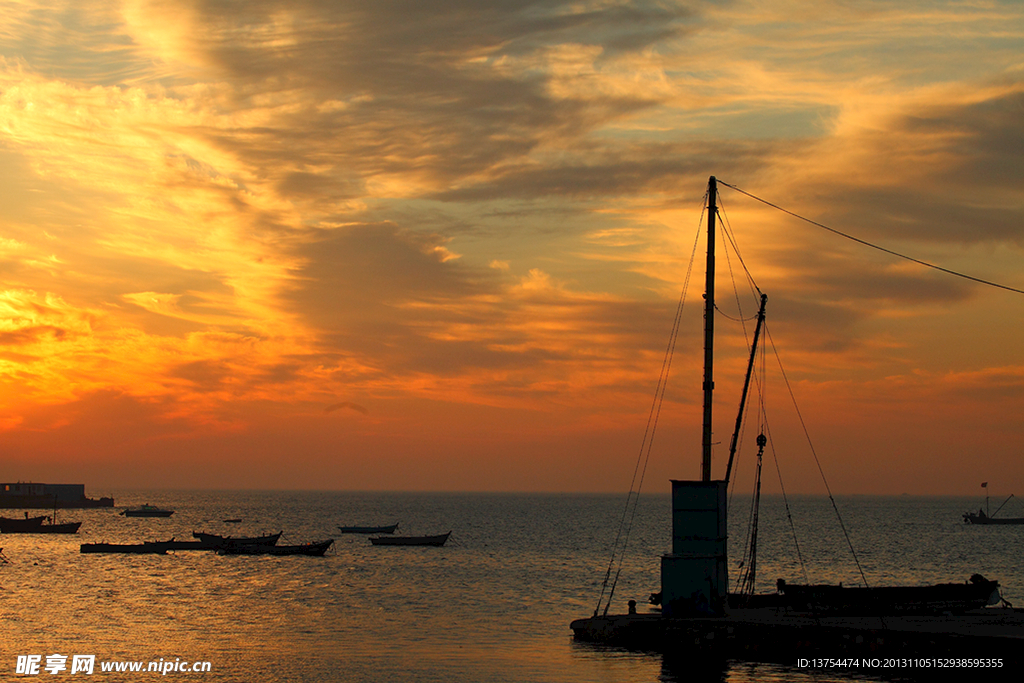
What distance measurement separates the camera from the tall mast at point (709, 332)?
39.8m

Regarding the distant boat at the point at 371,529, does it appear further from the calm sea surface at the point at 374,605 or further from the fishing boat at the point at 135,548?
the fishing boat at the point at 135,548

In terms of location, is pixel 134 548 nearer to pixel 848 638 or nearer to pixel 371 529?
pixel 371 529

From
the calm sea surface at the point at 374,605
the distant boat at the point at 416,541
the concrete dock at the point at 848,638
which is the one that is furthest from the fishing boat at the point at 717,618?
the distant boat at the point at 416,541

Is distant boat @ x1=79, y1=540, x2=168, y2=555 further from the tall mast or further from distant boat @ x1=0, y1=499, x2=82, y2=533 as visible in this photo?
the tall mast

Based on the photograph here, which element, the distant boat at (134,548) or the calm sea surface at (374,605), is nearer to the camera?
the calm sea surface at (374,605)

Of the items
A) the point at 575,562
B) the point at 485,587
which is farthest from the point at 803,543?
the point at 485,587

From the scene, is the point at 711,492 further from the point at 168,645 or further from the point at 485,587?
the point at 485,587

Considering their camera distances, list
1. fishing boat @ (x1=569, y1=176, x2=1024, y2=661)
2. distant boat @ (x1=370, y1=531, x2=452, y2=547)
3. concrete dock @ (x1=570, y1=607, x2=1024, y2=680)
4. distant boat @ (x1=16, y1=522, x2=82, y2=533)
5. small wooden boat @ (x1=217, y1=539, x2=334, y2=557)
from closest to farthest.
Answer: concrete dock @ (x1=570, y1=607, x2=1024, y2=680)
fishing boat @ (x1=569, y1=176, x2=1024, y2=661)
small wooden boat @ (x1=217, y1=539, x2=334, y2=557)
distant boat @ (x1=370, y1=531, x2=452, y2=547)
distant boat @ (x1=16, y1=522, x2=82, y2=533)

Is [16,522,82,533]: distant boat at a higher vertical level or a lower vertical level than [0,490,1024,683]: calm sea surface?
lower

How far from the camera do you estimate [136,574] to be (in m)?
86.7

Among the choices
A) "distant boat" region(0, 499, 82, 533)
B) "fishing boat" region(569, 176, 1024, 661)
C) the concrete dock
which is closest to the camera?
the concrete dock

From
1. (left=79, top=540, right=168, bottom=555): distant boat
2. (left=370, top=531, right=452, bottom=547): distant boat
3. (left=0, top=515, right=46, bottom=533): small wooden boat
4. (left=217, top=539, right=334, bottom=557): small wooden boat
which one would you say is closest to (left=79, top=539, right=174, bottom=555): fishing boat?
(left=79, top=540, right=168, bottom=555): distant boat

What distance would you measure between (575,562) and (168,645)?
59649mm

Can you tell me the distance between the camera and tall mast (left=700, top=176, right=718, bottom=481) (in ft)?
131
